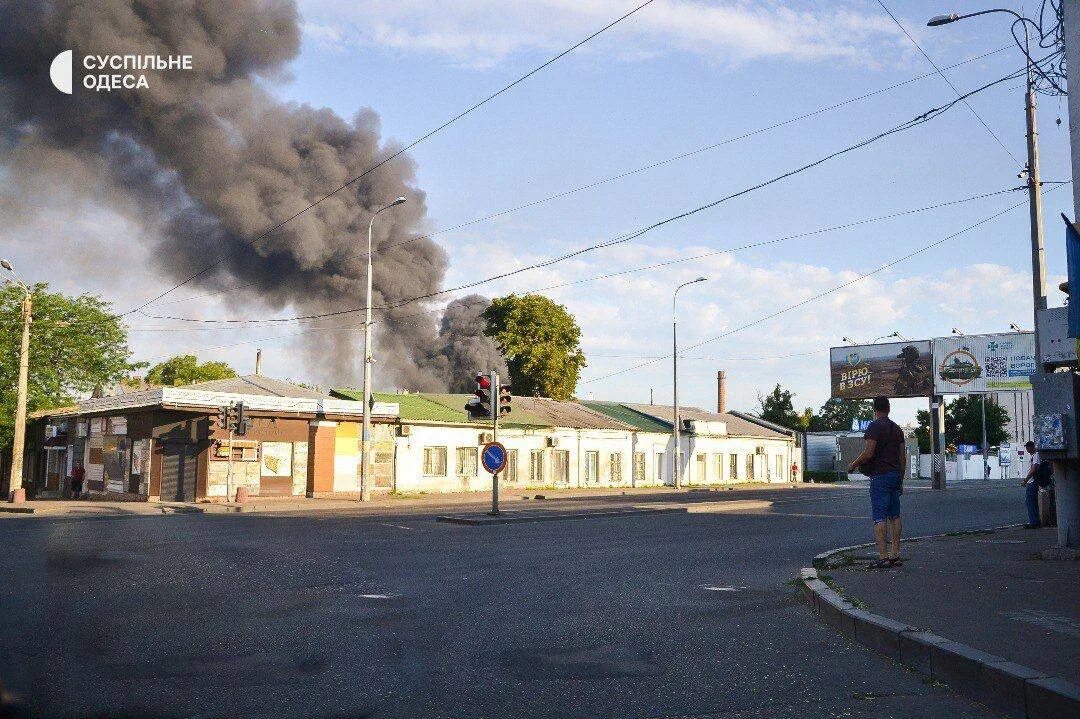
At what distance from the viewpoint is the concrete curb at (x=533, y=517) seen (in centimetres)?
1744

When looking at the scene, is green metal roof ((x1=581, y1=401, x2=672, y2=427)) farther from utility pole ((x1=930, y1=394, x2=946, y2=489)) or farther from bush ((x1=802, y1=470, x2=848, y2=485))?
bush ((x1=802, y1=470, x2=848, y2=485))

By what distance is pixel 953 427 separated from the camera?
92438mm

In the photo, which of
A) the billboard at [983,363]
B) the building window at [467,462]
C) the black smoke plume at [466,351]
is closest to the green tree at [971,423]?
the billboard at [983,363]

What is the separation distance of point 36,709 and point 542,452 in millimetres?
40221

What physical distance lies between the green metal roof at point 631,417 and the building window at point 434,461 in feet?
48.2

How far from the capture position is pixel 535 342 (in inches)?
2405

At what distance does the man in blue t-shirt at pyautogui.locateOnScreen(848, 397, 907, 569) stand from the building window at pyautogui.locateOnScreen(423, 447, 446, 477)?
3057 centimetres

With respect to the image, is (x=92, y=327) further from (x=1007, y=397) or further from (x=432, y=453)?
(x=1007, y=397)

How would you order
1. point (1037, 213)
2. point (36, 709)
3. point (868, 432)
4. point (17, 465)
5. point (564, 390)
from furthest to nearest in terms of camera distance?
point (564, 390) → point (17, 465) → point (1037, 213) → point (868, 432) → point (36, 709)

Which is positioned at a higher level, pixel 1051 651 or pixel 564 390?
pixel 564 390

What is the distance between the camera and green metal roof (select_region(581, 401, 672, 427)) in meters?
52.6

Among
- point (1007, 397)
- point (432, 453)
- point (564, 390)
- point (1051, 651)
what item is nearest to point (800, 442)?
point (564, 390)

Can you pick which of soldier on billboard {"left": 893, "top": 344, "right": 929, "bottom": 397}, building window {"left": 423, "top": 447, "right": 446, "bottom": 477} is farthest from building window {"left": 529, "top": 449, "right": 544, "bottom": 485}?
soldier on billboard {"left": 893, "top": 344, "right": 929, "bottom": 397}

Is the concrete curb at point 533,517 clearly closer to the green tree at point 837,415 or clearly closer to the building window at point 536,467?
the building window at point 536,467
